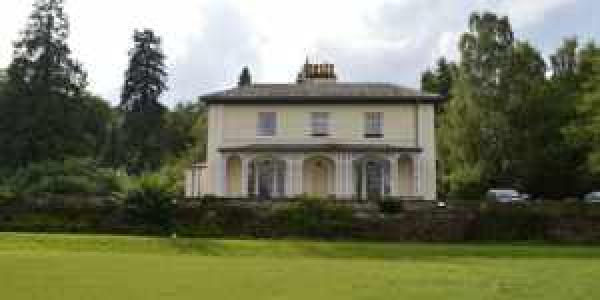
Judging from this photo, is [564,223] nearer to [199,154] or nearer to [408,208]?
[408,208]

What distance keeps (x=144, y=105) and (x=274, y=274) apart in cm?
6156

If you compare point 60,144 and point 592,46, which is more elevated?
point 592,46

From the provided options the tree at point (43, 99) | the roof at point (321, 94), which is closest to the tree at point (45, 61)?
the tree at point (43, 99)

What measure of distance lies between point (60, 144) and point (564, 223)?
124 ft

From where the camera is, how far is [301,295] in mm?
12367

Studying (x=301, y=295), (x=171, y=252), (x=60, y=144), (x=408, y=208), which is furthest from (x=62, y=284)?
(x=60, y=144)

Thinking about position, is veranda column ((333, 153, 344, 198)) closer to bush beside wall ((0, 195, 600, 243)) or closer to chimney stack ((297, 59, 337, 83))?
bush beside wall ((0, 195, 600, 243))

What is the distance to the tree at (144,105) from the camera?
72438 millimetres

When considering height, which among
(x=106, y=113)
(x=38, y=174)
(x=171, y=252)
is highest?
(x=106, y=113)

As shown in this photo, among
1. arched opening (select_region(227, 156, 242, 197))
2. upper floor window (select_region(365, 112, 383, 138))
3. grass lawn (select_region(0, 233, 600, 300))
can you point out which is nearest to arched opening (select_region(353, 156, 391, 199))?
upper floor window (select_region(365, 112, 383, 138))

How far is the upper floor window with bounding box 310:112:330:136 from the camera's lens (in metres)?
44.5

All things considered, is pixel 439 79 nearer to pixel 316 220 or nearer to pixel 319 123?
Result: pixel 319 123

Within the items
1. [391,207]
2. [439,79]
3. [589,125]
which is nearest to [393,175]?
[391,207]

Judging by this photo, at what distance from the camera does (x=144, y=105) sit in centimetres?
7562
